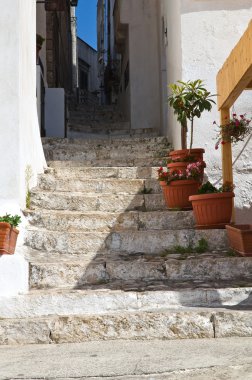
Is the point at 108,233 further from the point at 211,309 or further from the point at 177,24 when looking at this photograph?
the point at 177,24

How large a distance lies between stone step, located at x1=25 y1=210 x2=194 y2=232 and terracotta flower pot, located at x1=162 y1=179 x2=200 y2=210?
26 cm

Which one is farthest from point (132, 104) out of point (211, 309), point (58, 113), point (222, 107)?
point (211, 309)

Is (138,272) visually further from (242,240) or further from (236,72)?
(236,72)

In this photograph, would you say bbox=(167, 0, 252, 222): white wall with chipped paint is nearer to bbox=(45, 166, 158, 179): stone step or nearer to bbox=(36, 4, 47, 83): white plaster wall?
bbox=(45, 166, 158, 179): stone step

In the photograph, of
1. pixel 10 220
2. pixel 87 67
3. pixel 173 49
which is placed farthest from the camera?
pixel 87 67

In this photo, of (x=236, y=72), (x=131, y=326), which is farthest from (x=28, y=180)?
(x=131, y=326)

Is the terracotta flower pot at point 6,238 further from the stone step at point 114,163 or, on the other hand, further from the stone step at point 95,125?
the stone step at point 95,125

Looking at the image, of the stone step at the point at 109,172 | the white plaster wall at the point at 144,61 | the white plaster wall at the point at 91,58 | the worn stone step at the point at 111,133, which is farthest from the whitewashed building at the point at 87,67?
the stone step at the point at 109,172

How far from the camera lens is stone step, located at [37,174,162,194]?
7.41 metres

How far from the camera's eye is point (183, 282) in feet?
17.2

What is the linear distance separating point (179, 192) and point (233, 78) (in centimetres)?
155

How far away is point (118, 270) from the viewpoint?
17.8ft

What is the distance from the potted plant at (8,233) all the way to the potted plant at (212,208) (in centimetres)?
200

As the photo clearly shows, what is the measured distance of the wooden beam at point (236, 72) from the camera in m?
5.09
